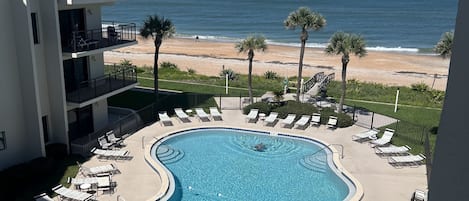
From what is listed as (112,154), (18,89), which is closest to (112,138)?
(112,154)

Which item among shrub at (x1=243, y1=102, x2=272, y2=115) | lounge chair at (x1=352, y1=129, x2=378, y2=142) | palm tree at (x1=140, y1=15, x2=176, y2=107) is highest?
palm tree at (x1=140, y1=15, x2=176, y2=107)

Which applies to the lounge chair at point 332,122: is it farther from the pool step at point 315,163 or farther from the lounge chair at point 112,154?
the lounge chair at point 112,154

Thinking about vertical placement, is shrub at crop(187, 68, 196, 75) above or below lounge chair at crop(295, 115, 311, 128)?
above

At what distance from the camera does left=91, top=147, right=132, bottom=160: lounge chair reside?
70.1 feet

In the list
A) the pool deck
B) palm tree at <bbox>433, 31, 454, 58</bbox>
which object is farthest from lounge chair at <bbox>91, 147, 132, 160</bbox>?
palm tree at <bbox>433, 31, 454, 58</bbox>

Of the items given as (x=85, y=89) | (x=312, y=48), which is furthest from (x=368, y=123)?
(x=312, y=48)

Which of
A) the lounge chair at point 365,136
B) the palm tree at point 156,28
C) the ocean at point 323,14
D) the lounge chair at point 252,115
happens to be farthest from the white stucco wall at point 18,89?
the ocean at point 323,14

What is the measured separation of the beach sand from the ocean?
232 inches

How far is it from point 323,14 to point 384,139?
9623 cm

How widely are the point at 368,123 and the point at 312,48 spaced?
40.1m

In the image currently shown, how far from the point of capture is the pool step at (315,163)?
70.7 ft

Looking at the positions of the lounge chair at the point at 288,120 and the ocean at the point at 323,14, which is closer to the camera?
the lounge chair at the point at 288,120

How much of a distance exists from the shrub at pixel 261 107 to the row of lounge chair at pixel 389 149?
19.7 feet

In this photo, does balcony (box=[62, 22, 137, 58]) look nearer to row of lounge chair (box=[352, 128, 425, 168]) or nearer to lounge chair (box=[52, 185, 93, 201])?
lounge chair (box=[52, 185, 93, 201])
